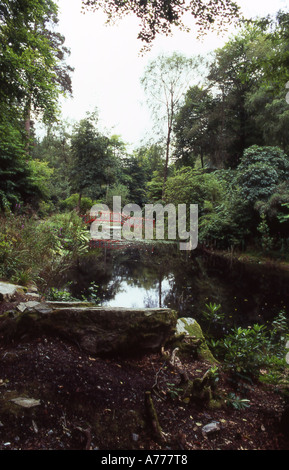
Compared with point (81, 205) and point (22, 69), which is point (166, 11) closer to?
point (22, 69)

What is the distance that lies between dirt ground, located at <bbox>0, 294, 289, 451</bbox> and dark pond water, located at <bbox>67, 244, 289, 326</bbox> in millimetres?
2568

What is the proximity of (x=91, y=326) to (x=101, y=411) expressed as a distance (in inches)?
29.9

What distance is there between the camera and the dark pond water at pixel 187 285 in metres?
5.16

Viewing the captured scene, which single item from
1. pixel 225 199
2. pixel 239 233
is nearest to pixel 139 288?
pixel 239 233

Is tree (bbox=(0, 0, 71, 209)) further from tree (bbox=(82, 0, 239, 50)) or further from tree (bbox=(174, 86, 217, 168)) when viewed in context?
tree (bbox=(174, 86, 217, 168))

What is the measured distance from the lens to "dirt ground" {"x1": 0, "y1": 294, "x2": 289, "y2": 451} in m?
1.44

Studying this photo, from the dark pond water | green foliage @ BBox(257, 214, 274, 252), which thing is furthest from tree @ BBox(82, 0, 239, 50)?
green foliage @ BBox(257, 214, 274, 252)

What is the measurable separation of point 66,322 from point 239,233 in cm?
1065

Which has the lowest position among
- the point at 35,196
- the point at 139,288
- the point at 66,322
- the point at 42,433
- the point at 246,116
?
the point at 139,288

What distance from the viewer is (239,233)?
38.2 feet

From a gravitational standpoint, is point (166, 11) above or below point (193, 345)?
above

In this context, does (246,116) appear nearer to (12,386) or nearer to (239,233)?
(239,233)

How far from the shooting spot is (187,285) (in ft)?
22.2

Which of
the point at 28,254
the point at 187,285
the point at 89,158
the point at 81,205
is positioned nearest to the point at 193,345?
the point at 28,254
